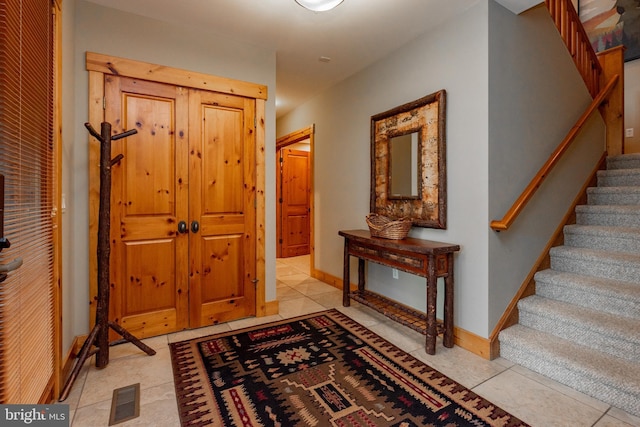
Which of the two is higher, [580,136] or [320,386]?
[580,136]

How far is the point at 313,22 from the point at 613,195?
3.19 m

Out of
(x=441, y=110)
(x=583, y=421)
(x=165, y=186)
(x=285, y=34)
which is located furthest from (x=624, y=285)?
(x=165, y=186)

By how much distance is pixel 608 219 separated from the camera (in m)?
2.83

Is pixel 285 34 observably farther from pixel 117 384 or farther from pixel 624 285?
pixel 624 285

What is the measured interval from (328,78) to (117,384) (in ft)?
11.8

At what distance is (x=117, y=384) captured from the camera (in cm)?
192

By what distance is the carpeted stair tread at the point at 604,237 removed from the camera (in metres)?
2.48

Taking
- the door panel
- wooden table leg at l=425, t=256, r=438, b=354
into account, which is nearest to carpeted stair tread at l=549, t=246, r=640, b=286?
wooden table leg at l=425, t=256, r=438, b=354

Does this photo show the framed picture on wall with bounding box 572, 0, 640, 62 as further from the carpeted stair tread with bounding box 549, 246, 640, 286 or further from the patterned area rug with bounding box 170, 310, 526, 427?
the patterned area rug with bounding box 170, 310, 526, 427

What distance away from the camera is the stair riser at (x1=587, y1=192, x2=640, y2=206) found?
113 inches

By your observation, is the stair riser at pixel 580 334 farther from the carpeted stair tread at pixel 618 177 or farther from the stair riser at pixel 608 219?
the carpeted stair tread at pixel 618 177

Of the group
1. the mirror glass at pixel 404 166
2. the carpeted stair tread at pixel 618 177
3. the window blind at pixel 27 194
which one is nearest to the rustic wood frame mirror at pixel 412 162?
the mirror glass at pixel 404 166

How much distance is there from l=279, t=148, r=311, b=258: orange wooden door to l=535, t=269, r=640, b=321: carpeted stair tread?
14.0 ft

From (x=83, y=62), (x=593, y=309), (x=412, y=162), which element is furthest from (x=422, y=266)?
(x=83, y=62)
